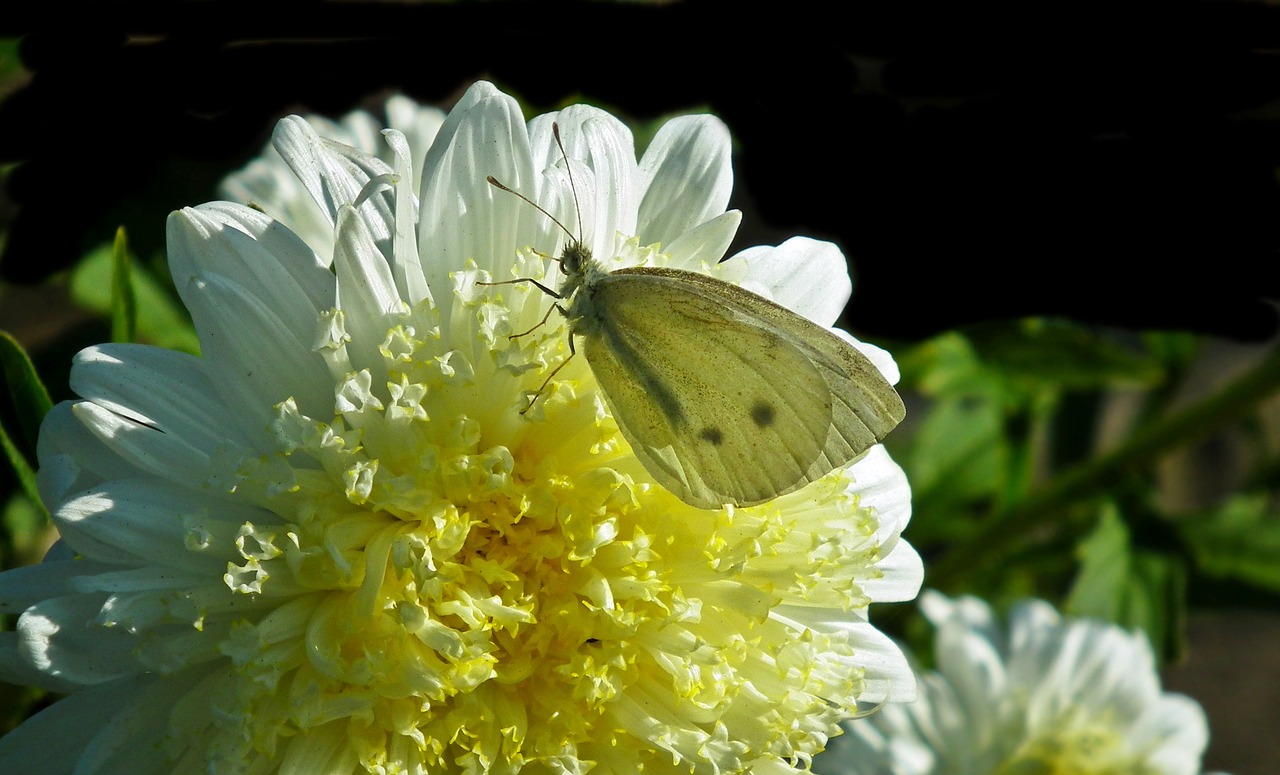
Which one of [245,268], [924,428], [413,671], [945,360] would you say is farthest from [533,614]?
[924,428]

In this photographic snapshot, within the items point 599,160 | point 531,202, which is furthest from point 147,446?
→ point 599,160

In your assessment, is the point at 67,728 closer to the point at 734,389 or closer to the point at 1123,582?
the point at 734,389

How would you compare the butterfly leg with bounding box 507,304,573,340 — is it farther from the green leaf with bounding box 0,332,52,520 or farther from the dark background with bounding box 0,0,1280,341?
the dark background with bounding box 0,0,1280,341

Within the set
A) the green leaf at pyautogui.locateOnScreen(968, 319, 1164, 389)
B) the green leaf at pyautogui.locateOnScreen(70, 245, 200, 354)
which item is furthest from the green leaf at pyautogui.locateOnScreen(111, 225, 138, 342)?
the green leaf at pyautogui.locateOnScreen(968, 319, 1164, 389)

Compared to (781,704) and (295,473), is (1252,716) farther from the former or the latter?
(295,473)

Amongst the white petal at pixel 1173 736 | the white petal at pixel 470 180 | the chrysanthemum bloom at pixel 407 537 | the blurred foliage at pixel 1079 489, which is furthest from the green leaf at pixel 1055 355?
the white petal at pixel 470 180

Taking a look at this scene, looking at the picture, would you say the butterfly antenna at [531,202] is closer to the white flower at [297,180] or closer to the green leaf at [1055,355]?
the white flower at [297,180]
